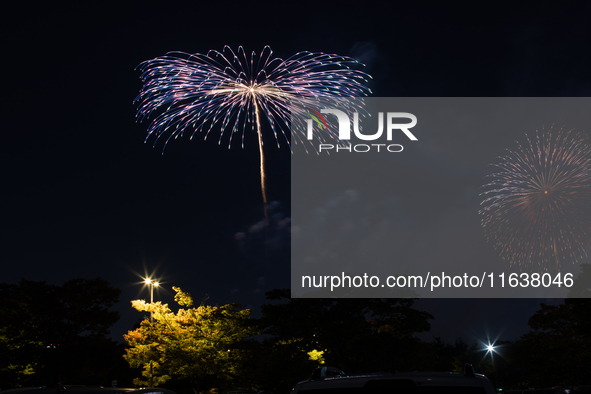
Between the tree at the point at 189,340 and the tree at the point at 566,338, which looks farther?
the tree at the point at 566,338

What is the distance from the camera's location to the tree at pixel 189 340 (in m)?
32.6

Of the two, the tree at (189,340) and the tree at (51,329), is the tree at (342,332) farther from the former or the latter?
the tree at (51,329)

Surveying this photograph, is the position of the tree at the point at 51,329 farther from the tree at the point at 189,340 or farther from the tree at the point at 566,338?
the tree at the point at 566,338

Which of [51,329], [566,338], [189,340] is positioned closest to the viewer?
[189,340]

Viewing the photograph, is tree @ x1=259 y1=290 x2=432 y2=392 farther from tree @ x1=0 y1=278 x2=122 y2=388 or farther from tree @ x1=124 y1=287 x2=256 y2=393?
tree @ x1=0 y1=278 x2=122 y2=388

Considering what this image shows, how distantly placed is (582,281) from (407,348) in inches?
556

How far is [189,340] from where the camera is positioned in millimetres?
32781

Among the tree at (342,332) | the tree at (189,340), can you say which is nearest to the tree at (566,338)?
the tree at (342,332)

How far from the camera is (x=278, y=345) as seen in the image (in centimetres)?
3591

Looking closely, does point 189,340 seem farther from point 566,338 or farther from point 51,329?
point 566,338

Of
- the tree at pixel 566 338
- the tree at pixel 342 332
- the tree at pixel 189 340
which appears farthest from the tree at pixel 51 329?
the tree at pixel 566 338

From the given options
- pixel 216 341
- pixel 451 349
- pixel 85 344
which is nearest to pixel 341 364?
pixel 216 341

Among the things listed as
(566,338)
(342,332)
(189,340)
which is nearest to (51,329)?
(189,340)

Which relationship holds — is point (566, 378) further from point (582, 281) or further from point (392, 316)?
point (392, 316)
